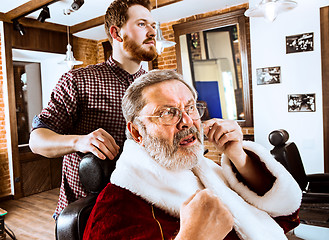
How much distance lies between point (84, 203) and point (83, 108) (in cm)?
59

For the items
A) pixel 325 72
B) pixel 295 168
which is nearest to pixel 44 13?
pixel 325 72

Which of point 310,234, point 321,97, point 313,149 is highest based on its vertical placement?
point 321,97

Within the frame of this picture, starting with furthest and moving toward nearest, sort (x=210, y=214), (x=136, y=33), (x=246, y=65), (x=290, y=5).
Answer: (x=246, y=65) → (x=290, y=5) → (x=136, y=33) → (x=210, y=214)

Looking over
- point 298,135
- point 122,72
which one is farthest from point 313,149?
point 122,72

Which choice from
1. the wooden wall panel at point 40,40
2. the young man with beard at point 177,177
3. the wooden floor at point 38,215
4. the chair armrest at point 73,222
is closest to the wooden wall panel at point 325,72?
the wooden floor at point 38,215

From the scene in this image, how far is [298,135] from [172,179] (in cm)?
326

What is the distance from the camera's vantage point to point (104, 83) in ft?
5.42

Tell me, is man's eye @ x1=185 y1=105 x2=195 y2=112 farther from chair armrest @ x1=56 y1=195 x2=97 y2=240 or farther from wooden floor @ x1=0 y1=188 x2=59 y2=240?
wooden floor @ x1=0 y1=188 x2=59 y2=240

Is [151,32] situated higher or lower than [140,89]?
higher

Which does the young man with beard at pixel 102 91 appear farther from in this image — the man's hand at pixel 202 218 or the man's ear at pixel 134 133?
the man's hand at pixel 202 218

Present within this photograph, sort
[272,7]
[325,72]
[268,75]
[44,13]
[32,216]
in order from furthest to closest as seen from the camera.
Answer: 1. [44,13]
2. [32,216]
3. [268,75]
4. [325,72]
5. [272,7]

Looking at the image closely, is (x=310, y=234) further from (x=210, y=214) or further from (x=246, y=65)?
(x=246, y=65)

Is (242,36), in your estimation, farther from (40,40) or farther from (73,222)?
(73,222)

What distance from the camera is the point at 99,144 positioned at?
46.8 inches
